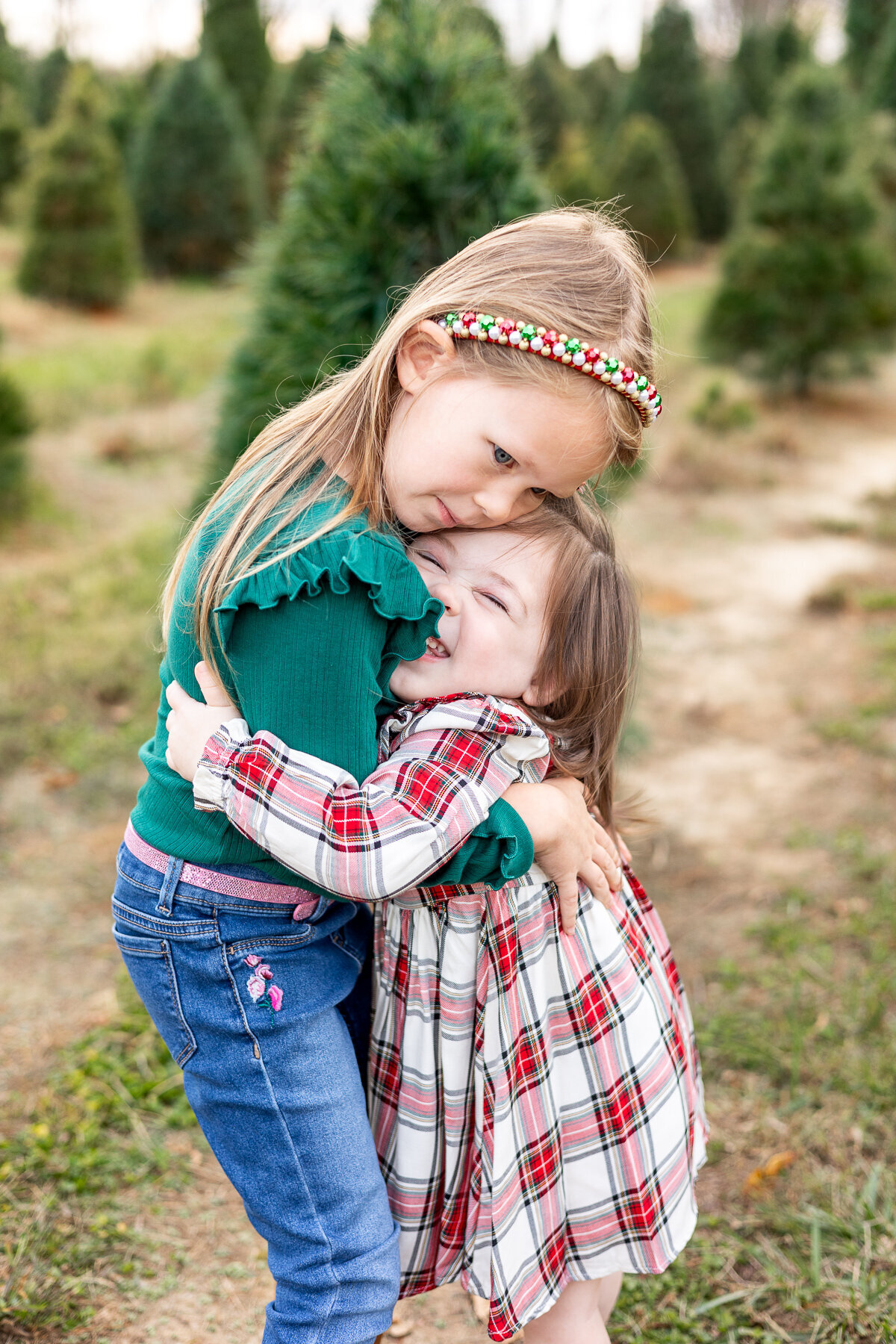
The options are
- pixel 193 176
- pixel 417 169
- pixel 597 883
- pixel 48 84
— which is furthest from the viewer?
pixel 48 84

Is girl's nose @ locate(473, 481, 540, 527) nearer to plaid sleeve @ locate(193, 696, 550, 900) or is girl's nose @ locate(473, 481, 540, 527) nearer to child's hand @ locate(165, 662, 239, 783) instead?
plaid sleeve @ locate(193, 696, 550, 900)

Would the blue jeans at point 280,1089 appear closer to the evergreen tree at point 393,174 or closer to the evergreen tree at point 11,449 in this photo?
the evergreen tree at point 393,174

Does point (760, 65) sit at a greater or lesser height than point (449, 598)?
greater

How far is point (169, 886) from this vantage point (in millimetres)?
1507

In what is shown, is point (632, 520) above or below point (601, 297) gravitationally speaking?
below

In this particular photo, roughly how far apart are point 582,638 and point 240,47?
19716mm

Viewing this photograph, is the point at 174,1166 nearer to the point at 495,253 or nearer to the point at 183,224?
the point at 495,253

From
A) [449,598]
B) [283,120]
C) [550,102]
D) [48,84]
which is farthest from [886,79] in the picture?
[449,598]

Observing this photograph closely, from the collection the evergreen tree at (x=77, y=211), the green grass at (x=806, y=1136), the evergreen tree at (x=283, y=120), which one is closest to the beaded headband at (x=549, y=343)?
the green grass at (x=806, y=1136)

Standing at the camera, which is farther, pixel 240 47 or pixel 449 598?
pixel 240 47

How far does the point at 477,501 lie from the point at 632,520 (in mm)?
6210

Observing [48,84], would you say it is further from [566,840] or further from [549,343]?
[566,840]

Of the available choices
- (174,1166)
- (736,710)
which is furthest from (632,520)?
(174,1166)

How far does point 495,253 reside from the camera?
149cm
